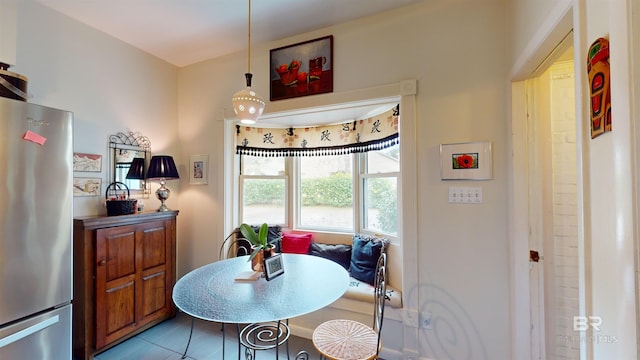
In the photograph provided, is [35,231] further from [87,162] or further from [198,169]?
[198,169]

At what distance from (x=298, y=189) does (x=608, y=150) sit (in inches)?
105

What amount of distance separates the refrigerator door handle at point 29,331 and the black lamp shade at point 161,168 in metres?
1.29

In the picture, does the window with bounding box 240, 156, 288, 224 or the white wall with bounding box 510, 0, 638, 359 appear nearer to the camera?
the white wall with bounding box 510, 0, 638, 359

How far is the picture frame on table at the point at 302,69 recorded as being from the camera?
2350 mm

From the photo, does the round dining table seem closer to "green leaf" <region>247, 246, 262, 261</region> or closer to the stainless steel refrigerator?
"green leaf" <region>247, 246, 262, 261</region>

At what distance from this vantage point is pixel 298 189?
10.5 feet

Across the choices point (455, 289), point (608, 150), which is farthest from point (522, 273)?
point (608, 150)

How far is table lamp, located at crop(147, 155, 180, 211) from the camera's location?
253 cm

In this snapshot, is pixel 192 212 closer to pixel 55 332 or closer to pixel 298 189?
pixel 298 189

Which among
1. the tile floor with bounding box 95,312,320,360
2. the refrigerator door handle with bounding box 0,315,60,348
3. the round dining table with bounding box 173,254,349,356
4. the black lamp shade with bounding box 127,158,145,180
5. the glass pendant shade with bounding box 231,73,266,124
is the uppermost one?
the glass pendant shade with bounding box 231,73,266,124

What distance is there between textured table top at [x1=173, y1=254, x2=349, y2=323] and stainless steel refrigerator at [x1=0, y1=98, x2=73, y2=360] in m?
0.76

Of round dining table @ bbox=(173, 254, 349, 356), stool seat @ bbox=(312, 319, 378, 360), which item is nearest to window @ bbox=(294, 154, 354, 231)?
round dining table @ bbox=(173, 254, 349, 356)

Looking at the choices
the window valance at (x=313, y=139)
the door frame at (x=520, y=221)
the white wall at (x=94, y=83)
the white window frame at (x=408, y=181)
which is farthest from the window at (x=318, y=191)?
the door frame at (x=520, y=221)

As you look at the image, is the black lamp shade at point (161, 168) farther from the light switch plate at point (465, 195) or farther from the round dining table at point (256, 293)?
the light switch plate at point (465, 195)
